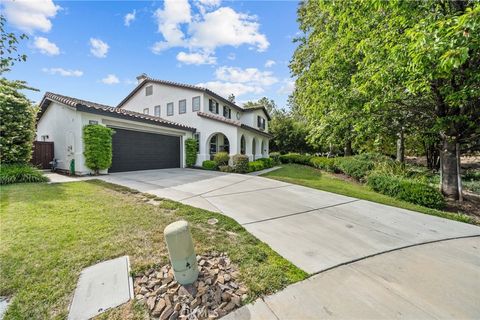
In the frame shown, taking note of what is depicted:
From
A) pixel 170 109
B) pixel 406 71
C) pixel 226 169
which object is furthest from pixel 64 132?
pixel 406 71

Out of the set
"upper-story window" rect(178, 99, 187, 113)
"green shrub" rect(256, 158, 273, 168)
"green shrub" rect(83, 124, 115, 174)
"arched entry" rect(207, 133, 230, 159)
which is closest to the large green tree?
"green shrub" rect(256, 158, 273, 168)

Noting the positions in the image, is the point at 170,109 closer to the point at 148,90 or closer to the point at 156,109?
the point at 156,109

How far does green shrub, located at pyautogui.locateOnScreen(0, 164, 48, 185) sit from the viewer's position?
7.34 meters

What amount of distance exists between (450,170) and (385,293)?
7.72 m

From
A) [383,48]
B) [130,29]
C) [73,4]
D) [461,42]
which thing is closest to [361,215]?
[461,42]

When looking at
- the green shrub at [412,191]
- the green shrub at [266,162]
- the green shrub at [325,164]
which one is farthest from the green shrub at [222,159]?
the green shrub at [412,191]

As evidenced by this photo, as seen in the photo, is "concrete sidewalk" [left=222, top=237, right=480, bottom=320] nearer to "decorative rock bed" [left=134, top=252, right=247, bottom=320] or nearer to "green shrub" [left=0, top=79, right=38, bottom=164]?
"decorative rock bed" [left=134, top=252, right=247, bottom=320]

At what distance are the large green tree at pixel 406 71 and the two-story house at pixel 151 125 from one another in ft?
25.2

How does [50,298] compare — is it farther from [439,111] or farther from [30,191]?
[439,111]

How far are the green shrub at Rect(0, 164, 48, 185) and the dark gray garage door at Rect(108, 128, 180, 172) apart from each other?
3.06 m

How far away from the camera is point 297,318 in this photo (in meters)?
1.82

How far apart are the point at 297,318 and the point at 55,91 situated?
56.0 ft

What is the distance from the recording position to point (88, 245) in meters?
3.02

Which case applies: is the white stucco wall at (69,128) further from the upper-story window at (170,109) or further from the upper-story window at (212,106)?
the upper-story window at (212,106)
